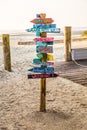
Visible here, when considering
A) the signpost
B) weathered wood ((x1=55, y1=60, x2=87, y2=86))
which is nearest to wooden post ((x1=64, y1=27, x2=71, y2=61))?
weathered wood ((x1=55, y1=60, x2=87, y2=86))

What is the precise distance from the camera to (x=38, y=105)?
277 inches

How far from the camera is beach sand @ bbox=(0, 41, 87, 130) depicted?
5.89 m

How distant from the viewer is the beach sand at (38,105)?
589 cm

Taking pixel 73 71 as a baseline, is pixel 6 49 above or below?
above

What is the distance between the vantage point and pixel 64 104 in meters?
7.08

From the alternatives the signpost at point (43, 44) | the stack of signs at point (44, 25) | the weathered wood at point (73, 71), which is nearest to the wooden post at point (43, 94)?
the signpost at point (43, 44)

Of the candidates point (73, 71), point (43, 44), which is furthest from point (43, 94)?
point (73, 71)

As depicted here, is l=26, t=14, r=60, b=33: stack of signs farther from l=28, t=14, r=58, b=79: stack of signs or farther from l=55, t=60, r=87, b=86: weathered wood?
l=55, t=60, r=87, b=86: weathered wood

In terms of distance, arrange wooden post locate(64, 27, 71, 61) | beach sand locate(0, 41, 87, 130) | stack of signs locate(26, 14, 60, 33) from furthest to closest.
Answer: wooden post locate(64, 27, 71, 61)
stack of signs locate(26, 14, 60, 33)
beach sand locate(0, 41, 87, 130)

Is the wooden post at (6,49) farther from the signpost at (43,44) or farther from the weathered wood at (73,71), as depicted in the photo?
the signpost at (43,44)

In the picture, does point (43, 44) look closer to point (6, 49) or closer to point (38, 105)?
point (38, 105)

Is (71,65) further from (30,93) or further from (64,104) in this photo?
(64,104)

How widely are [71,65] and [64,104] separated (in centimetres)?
412

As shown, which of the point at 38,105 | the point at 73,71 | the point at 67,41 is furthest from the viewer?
the point at 67,41
